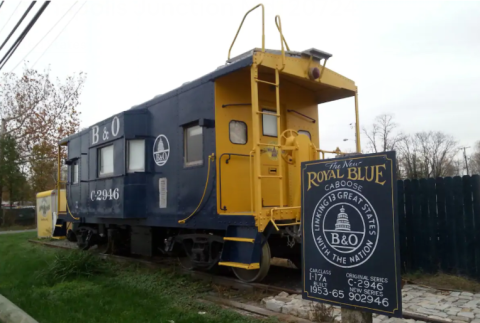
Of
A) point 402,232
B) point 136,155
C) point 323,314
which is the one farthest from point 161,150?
point 402,232

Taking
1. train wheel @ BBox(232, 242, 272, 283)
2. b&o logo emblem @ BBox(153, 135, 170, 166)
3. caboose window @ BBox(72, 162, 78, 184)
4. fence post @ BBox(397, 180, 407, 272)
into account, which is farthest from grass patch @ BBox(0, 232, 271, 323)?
fence post @ BBox(397, 180, 407, 272)

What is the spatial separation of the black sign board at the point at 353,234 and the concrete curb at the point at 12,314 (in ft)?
11.0

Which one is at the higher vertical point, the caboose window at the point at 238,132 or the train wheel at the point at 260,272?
the caboose window at the point at 238,132

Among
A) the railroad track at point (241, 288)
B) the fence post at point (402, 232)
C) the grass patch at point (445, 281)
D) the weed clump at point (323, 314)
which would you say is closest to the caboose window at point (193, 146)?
the railroad track at point (241, 288)

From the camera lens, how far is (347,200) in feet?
12.0

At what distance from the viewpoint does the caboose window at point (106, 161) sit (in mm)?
9245

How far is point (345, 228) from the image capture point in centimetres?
365

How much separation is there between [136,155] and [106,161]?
1.45 meters

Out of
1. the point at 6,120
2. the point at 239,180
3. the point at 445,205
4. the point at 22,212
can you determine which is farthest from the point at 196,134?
the point at 22,212

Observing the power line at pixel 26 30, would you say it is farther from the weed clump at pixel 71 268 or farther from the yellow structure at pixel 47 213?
the yellow structure at pixel 47 213

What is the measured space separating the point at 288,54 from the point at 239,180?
84.9 inches

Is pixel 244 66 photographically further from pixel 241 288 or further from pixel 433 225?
pixel 433 225

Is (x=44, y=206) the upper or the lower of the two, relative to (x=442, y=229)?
upper

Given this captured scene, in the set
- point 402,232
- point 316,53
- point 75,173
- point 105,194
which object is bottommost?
point 402,232
